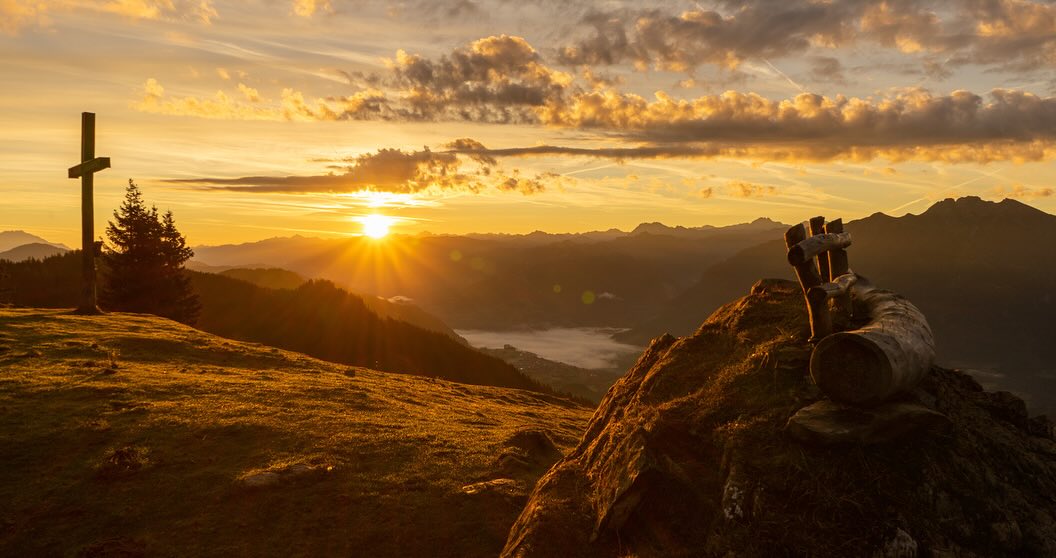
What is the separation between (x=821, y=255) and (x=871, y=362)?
3.98m

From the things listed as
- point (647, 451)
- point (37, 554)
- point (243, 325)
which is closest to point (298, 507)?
point (37, 554)

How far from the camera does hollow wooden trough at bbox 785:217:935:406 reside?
8.30 metres

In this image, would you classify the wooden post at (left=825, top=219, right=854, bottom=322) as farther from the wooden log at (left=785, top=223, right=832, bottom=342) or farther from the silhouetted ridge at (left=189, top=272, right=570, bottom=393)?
the silhouetted ridge at (left=189, top=272, right=570, bottom=393)

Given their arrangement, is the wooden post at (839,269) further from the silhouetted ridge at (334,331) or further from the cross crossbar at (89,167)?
the silhouetted ridge at (334,331)

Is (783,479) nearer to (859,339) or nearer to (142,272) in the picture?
(859,339)

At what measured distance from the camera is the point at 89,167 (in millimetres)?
31000

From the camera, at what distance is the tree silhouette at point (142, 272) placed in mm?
44844

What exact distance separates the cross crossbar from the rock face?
31.5 m

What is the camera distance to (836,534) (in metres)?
7.41

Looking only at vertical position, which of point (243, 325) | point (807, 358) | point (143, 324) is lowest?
point (243, 325)

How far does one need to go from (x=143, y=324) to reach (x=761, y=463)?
104 feet

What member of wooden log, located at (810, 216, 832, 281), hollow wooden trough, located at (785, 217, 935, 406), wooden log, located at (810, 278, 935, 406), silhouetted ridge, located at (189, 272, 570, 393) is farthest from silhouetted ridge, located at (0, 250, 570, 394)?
wooden log, located at (810, 278, 935, 406)

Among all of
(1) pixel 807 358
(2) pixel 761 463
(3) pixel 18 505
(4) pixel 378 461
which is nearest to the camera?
(2) pixel 761 463

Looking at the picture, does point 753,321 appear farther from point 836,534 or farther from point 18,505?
point 18,505
